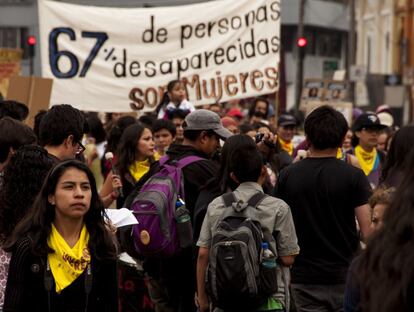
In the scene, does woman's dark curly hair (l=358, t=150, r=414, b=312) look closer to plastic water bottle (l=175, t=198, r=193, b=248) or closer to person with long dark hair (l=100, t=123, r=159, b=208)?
plastic water bottle (l=175, t=198, r=193, b=248)

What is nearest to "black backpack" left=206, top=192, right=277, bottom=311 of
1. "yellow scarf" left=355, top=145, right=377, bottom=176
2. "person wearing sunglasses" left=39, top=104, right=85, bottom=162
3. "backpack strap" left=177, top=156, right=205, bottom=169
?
"person wearing sunglasses" left=39, top=104, right=85, bottom=162

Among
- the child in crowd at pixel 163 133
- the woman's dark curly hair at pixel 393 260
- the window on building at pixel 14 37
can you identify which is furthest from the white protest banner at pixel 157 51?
the window on building at pixel 14 37

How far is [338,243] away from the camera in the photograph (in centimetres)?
709

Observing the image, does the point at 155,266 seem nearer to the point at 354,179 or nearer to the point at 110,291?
the point at 354,179

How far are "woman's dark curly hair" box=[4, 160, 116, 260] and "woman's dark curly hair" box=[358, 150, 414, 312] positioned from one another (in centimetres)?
230

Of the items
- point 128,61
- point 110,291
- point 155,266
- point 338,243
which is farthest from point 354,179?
point 128,61

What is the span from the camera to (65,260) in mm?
5285

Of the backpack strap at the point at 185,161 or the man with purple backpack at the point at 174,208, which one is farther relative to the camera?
the backpack strap at the point at 185,161

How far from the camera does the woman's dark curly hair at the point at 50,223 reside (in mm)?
5297

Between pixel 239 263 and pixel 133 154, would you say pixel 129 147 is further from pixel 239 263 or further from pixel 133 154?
pixel 239 263

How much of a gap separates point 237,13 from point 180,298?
7.96m

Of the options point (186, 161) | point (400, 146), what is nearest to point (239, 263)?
point (400, 146)

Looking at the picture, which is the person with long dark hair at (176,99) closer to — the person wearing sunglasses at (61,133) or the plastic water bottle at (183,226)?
the plastic water bottle at (183,226)

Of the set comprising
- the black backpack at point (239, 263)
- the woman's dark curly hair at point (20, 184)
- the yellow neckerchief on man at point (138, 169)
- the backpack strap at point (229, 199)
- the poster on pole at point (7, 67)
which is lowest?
the black backpack at point (239, 263)
